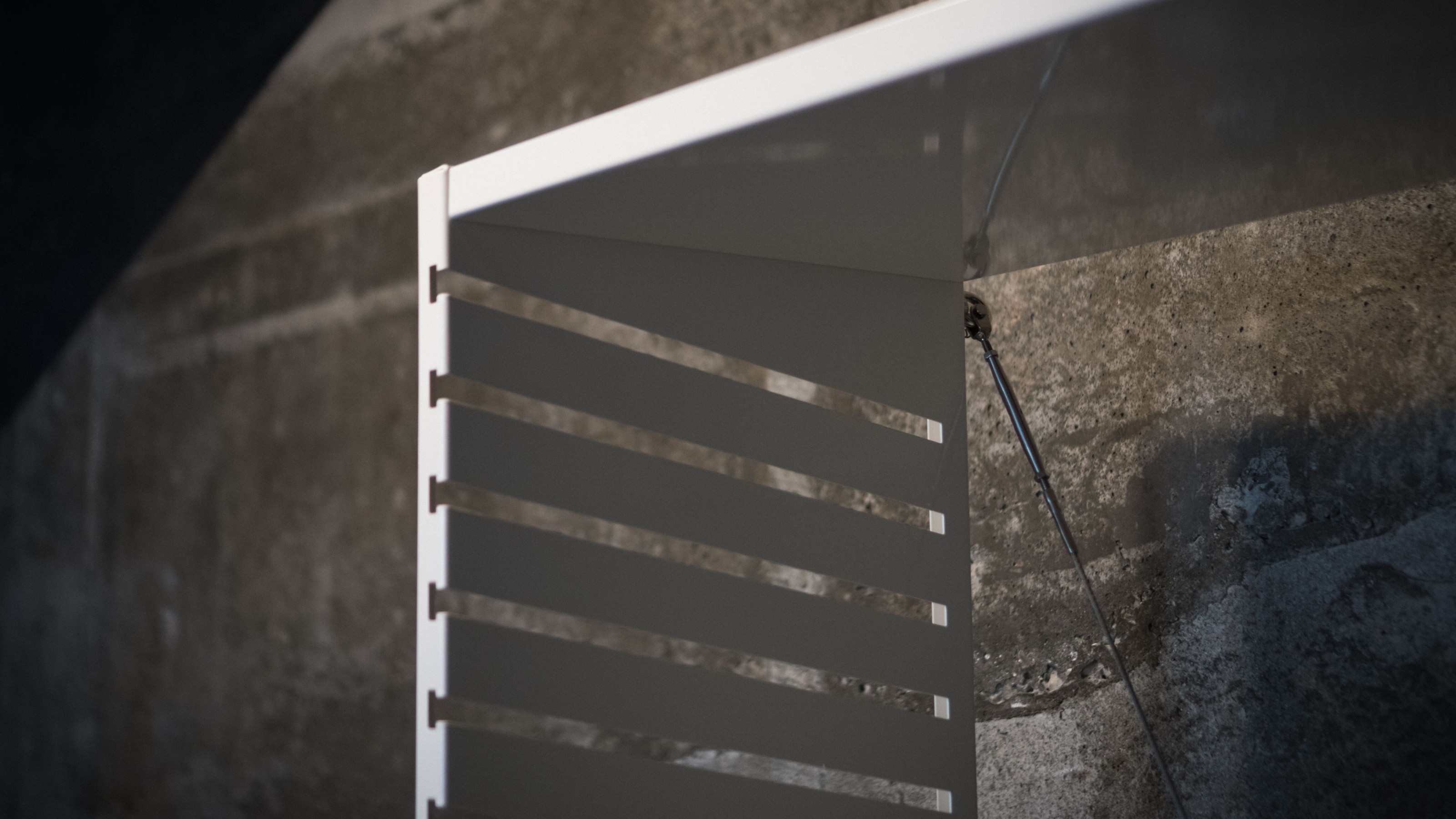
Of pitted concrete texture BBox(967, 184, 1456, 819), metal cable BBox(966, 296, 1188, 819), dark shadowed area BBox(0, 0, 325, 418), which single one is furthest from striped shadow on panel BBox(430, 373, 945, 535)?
dark shadowed area BBox(0, 0, 325, 418)

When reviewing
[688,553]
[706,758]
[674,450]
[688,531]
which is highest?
[674,450]

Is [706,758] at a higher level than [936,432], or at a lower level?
lower

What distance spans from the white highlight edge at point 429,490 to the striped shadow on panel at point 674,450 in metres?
0.75

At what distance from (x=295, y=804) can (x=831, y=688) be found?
1513mm

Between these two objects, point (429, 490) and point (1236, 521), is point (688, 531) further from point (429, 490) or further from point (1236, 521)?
point (1236, 521)

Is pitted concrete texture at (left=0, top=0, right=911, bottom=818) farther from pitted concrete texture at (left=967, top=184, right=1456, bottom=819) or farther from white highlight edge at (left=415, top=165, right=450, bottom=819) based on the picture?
white highlight edge at (left=415, top=165, right=450, bottom=819)

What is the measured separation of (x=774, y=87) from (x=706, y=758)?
147cm

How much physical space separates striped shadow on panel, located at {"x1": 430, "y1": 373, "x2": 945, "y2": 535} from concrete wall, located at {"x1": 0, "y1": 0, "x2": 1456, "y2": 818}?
0.22 metres

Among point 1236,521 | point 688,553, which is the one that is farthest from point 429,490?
point 688,553

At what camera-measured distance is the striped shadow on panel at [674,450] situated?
67.8 inches

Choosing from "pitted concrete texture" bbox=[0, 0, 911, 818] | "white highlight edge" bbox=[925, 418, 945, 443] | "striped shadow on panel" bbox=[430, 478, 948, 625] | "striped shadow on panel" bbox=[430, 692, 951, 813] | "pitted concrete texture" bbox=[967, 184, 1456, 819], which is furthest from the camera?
"pitted concrete texture" bbox=[0, 0, 911, 818]

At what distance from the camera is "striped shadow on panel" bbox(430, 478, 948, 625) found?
170 cm

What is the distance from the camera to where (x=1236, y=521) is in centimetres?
128

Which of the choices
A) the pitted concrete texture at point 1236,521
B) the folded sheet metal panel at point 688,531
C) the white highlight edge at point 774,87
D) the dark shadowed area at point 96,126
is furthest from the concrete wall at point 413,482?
the white highlight edge at point 774,87
